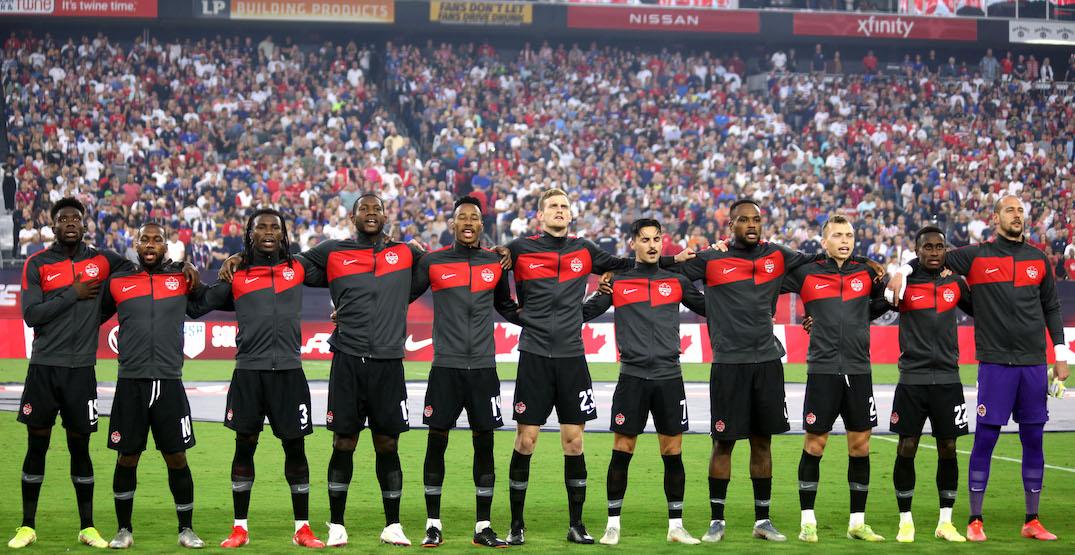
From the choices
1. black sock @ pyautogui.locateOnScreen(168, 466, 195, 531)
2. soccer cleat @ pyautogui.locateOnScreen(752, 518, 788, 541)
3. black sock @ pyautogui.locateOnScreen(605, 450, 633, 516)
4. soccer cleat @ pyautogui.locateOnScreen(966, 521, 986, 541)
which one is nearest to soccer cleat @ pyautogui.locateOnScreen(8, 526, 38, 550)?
black sock @ pyautogui.locateOnScreen(168, 466, 195, 531)

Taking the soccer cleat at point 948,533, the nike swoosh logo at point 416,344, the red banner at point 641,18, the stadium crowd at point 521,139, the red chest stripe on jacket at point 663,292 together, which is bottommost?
the nike swoosh logo at point 416,344

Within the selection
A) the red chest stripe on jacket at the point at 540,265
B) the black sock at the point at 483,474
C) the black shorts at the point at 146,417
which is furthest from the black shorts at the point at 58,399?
the red chest stripe on jacket at the point at 540,265

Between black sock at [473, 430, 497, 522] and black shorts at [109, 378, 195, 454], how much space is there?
7.12 ft

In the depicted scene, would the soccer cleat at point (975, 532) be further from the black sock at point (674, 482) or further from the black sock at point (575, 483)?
the black sock at point (575, 483)

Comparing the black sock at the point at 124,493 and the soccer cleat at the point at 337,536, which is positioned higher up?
the black sock at the point at 124,493

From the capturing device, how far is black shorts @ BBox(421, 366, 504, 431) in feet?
31.2

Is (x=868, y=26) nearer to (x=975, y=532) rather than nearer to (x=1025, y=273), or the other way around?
(x=1025, y=273)

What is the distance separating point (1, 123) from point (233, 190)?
27.2ft

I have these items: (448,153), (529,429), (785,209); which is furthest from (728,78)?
(529,429)

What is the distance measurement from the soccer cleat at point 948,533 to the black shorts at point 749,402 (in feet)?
4.73

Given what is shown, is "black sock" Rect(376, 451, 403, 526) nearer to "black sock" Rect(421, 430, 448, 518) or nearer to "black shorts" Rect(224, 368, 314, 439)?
"black sock" Rect(421, 430, 448, 518)

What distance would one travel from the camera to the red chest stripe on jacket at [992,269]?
10281mm

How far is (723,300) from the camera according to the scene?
9961 millimetres

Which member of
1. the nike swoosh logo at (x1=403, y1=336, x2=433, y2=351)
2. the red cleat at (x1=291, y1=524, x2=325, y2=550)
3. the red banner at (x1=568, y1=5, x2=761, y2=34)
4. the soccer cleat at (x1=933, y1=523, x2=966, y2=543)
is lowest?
the nike swoosh logo at (x1=403, y1=336, x2=433, y2=351)
